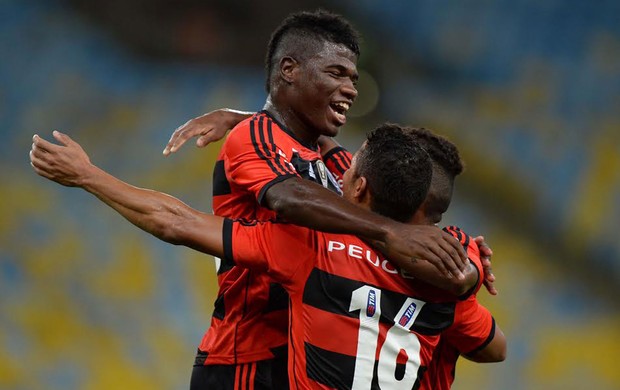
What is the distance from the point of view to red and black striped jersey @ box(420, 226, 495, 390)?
2.73m

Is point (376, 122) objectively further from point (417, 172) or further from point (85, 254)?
point (417, 172)

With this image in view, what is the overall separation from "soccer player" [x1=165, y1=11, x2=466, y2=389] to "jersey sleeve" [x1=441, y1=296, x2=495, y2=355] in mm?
229

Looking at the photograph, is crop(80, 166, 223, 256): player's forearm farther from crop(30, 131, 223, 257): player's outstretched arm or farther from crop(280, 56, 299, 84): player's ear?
crop(280, 56, 299, 84): player's ear

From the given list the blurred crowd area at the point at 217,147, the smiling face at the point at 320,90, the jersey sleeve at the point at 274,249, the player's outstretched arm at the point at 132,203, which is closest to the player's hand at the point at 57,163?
the player's outstretched arm at the point at 132,203

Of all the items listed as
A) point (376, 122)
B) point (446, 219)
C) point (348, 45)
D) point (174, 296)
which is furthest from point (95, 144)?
point (348, 45)

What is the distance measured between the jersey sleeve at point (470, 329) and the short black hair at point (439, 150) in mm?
399

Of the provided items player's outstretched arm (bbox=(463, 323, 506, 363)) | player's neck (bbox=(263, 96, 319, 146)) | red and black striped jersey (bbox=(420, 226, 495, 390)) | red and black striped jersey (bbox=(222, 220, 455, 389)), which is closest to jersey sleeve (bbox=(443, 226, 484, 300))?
red and black striped jersey (bbox=(420, 226, 495, 390))

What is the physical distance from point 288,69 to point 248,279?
0.84 meters

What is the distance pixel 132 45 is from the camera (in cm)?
754

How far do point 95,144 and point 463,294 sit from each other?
16.9 ft

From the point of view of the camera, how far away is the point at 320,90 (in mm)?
3389

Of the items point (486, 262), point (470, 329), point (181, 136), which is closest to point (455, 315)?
point (470, 329)

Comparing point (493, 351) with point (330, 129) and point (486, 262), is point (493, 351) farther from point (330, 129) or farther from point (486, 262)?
point (330, 129)

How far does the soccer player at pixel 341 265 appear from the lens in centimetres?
253
